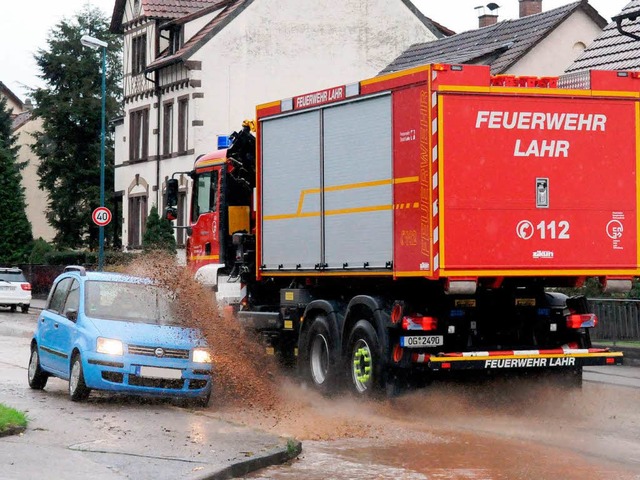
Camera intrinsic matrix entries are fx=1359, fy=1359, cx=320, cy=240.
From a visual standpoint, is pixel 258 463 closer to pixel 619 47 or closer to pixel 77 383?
pixel 77 383

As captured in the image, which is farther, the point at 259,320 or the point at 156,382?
the point at 259,320

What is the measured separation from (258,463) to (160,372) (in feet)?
13.6

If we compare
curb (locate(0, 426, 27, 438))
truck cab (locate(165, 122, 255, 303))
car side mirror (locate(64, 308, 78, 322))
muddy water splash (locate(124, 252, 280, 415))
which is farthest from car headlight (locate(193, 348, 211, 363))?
truck cab (locate(165, 122, 255, 303))

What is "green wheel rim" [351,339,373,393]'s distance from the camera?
15375mm

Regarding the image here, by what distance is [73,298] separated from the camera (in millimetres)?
16062

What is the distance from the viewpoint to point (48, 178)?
7938 centimetres

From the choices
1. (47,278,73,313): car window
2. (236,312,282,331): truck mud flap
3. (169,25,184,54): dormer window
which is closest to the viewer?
(47,278,73,313): car window

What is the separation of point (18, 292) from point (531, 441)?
34.6 metres

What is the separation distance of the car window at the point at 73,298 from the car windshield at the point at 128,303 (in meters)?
0.14

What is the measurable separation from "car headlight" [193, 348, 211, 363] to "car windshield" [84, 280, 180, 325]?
2.28ft

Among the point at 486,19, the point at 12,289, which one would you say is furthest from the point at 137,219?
the point at 486,19

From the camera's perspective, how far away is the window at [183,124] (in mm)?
50438

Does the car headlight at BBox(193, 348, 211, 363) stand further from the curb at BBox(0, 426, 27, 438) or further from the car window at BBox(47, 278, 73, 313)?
the curb at BBox(0, 426, 27, 438)

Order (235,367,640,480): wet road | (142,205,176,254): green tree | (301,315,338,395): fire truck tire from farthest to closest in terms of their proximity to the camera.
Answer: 1. (142,205,176,254): green tree
2. (301,315,338,395): fire truck tire
3. (235,367,640,480): wet road
